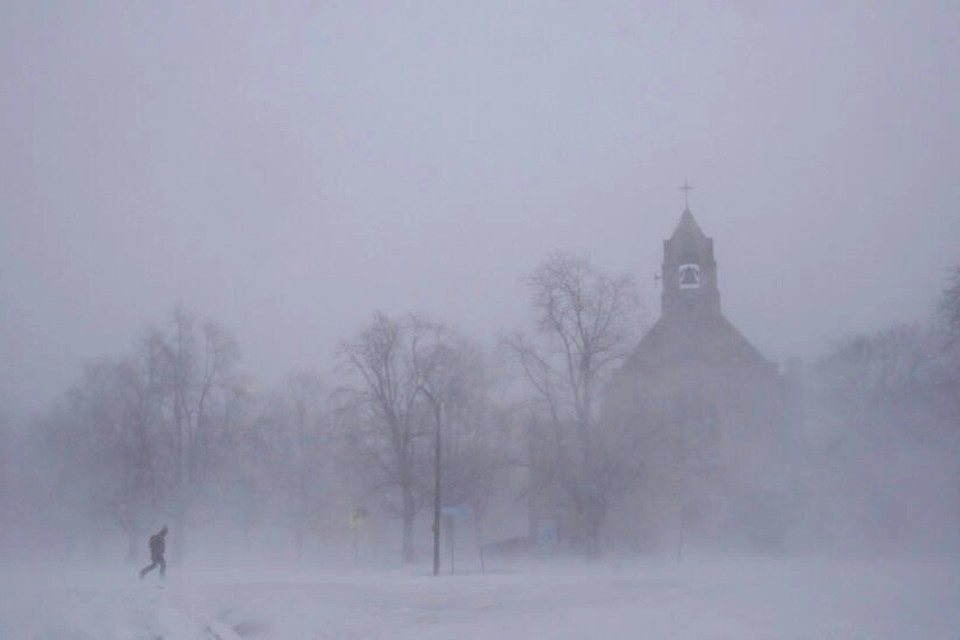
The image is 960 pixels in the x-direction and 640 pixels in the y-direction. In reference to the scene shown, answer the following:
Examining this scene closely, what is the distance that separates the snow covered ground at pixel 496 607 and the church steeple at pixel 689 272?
1233 inches

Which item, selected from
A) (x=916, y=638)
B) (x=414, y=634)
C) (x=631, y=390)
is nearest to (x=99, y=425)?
(x=631, y=390)

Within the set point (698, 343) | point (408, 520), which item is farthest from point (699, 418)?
point (408, 520)

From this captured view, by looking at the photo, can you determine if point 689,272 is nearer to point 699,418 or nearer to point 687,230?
point 687,230

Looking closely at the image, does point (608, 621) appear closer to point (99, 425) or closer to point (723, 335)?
point (99, 425)

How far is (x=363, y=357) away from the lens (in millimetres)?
50250

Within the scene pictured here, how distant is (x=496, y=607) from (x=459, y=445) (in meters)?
30.1

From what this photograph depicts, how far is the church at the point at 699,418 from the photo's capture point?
46.4 metres

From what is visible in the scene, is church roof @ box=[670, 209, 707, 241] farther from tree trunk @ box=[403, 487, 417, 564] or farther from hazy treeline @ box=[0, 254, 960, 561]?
tree trunk @ box=[403, 487, 417, 564]

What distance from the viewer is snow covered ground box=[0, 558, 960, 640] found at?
17328 mm

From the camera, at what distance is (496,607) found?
22.2m

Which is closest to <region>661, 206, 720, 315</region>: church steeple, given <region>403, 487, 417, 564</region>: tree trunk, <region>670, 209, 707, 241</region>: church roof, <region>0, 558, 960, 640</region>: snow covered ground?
<region>670, 209, 707, 241</region>: church roof

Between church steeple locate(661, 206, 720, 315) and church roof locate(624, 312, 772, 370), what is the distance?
883 mm

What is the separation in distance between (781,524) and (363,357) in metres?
22.0

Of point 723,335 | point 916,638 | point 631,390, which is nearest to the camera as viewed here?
point 916,638
